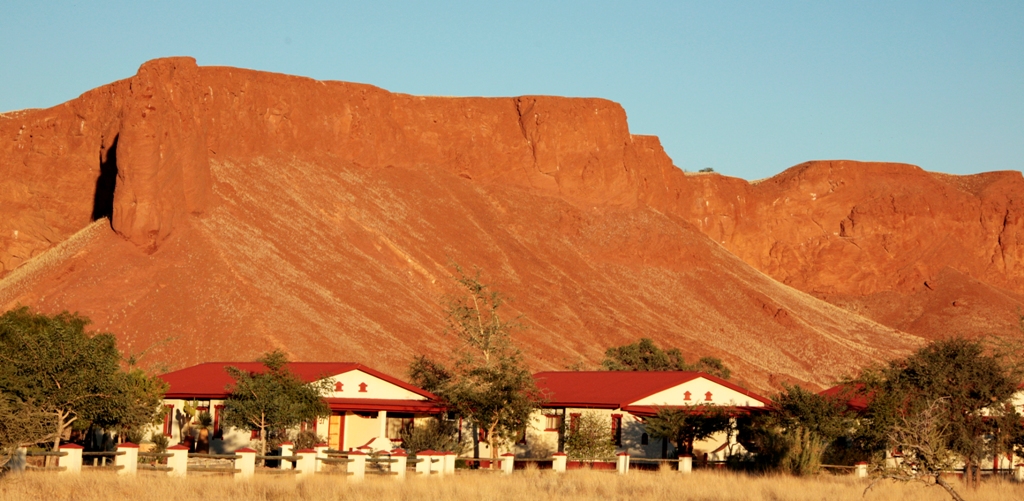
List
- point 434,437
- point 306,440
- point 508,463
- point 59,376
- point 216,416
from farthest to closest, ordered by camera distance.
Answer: point 216,416, point 434,437, point 306,440, point 508,463, point 59,376

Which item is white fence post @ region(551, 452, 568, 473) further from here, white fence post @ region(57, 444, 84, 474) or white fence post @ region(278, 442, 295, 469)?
white fence post @ region(57, 444, 84, 474)

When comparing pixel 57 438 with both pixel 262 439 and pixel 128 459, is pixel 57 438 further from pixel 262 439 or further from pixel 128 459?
pixel 262 439

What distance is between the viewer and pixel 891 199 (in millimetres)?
133000

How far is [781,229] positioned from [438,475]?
10434 cm

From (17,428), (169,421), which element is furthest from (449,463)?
(169,421)

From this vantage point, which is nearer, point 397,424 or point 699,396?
point 699,396

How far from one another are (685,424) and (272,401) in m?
11.9

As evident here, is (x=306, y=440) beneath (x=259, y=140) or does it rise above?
beneath

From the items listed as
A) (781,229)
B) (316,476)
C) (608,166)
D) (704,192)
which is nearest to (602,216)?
(608,166)

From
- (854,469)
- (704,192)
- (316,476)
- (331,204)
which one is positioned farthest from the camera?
(704,192)

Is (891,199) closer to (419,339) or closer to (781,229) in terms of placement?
(781,229)

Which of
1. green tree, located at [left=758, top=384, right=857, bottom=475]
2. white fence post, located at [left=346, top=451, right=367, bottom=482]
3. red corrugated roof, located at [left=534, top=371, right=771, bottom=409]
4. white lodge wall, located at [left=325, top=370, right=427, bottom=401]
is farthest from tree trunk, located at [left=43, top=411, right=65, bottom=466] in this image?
green tree, located at [left=758, top=384, right=857, bottom=475]

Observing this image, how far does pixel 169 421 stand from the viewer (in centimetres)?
4316

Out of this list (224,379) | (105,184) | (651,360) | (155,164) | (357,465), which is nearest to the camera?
(357,465)
